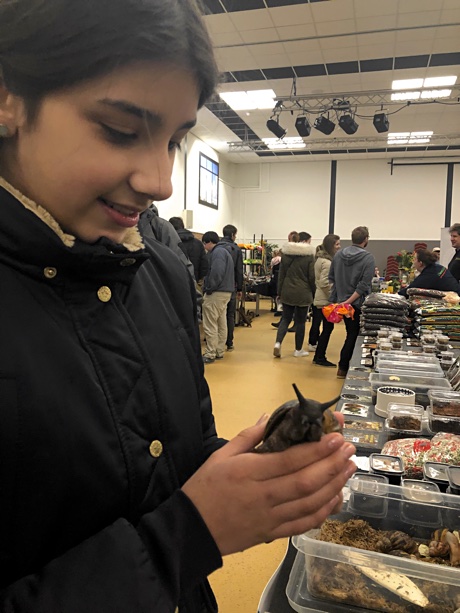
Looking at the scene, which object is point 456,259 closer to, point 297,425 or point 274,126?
point 274,126

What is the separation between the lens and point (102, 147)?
0.61 metres

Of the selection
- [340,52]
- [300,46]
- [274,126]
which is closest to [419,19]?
[340,52]

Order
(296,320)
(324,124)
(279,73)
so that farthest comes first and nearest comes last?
(324,124) < (279,73) < (296,320)

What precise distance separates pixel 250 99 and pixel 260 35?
2565 mm

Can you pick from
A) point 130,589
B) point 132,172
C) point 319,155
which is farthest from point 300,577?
point 319,155

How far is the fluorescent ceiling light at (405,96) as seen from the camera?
833 centimetres

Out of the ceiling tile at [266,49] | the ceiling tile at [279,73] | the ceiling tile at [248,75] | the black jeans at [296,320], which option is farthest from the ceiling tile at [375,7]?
the black jeans at [296,320]

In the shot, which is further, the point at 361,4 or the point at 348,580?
the point at 361,4

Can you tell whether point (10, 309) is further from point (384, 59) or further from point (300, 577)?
point (384, 59)

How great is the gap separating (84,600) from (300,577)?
59 centimetres

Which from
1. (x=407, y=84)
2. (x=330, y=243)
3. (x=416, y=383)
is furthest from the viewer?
(x=407, y=84)

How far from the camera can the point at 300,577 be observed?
985 millimetres

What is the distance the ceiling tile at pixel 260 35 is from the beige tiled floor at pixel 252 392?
4.25 metres

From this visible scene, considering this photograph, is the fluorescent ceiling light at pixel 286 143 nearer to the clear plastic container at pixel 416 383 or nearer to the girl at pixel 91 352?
the clear plastic container at pixel 416 383
